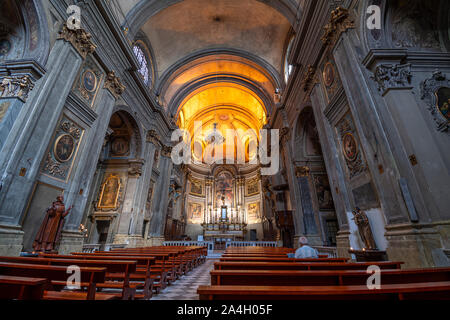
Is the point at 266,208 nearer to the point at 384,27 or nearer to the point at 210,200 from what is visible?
the point at 210,200

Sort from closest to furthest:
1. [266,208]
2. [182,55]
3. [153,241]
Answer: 1. [153,241]
2. [182,55]
3. [266,208]

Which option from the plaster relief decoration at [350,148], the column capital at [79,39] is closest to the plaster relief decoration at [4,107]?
the column capital at [79,39]

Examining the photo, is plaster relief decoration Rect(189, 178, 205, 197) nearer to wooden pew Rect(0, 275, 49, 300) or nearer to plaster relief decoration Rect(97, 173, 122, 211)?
plaster relief decoration Rect(97, 173, 122, 211)

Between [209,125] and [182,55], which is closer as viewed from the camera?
[182,55]

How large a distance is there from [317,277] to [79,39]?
9131 mm

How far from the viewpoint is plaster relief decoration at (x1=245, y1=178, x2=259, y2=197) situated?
23.9 m

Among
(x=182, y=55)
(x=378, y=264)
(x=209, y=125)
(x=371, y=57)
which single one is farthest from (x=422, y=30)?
(x=209, y=125)

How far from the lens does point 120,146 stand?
12.0 metres

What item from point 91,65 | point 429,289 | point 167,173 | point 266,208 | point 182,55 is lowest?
point 429,289

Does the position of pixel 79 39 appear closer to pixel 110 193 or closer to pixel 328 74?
pixel 110 193

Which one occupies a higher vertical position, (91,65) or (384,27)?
(91,65)

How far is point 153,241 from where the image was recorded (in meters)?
12.7

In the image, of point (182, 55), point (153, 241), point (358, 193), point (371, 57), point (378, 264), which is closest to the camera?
point (378, 264)

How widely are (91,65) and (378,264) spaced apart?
1029 cm
